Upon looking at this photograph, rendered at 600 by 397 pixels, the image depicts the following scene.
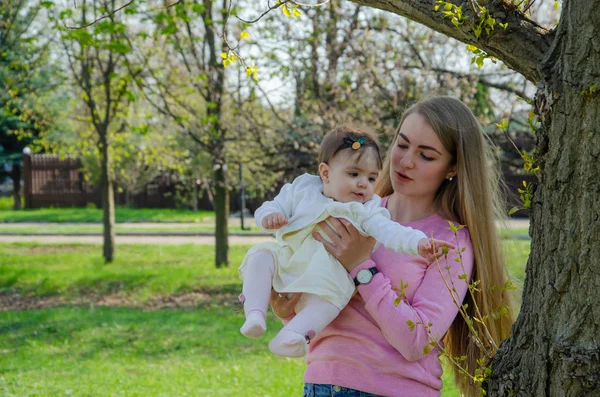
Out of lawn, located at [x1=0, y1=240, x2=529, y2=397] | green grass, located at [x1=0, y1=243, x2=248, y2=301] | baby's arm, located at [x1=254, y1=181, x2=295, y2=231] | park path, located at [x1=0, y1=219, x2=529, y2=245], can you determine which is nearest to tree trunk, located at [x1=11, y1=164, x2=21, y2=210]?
park path, located at [x1=0, y1=219, x2=529, y2=245]

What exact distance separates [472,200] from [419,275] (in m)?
0.33

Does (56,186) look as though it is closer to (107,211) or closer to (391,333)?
(107,211)

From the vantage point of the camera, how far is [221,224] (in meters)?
12.1

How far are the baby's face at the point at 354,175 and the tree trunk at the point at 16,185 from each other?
2874cm

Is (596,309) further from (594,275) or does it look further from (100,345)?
(100,345)

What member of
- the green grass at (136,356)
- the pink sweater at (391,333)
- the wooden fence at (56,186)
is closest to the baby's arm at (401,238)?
the pink sweater at (391,333)

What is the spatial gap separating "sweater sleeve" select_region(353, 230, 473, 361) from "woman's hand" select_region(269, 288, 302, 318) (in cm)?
30

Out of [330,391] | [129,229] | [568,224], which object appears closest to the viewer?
[568,224]

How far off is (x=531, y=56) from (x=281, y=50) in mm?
7930

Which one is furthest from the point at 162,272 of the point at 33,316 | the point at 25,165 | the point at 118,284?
the point at 25,165

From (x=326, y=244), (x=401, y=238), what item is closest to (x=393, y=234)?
(x=401, y=238)

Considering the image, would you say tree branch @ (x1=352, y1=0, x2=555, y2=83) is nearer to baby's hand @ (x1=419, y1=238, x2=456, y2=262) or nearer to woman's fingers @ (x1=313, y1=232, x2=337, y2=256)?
baby's hand @ (x1=419, y1=238, x2=456, y2=262)

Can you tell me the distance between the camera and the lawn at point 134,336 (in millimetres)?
6086

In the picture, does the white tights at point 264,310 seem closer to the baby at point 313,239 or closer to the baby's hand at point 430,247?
the baby at point 313,239
